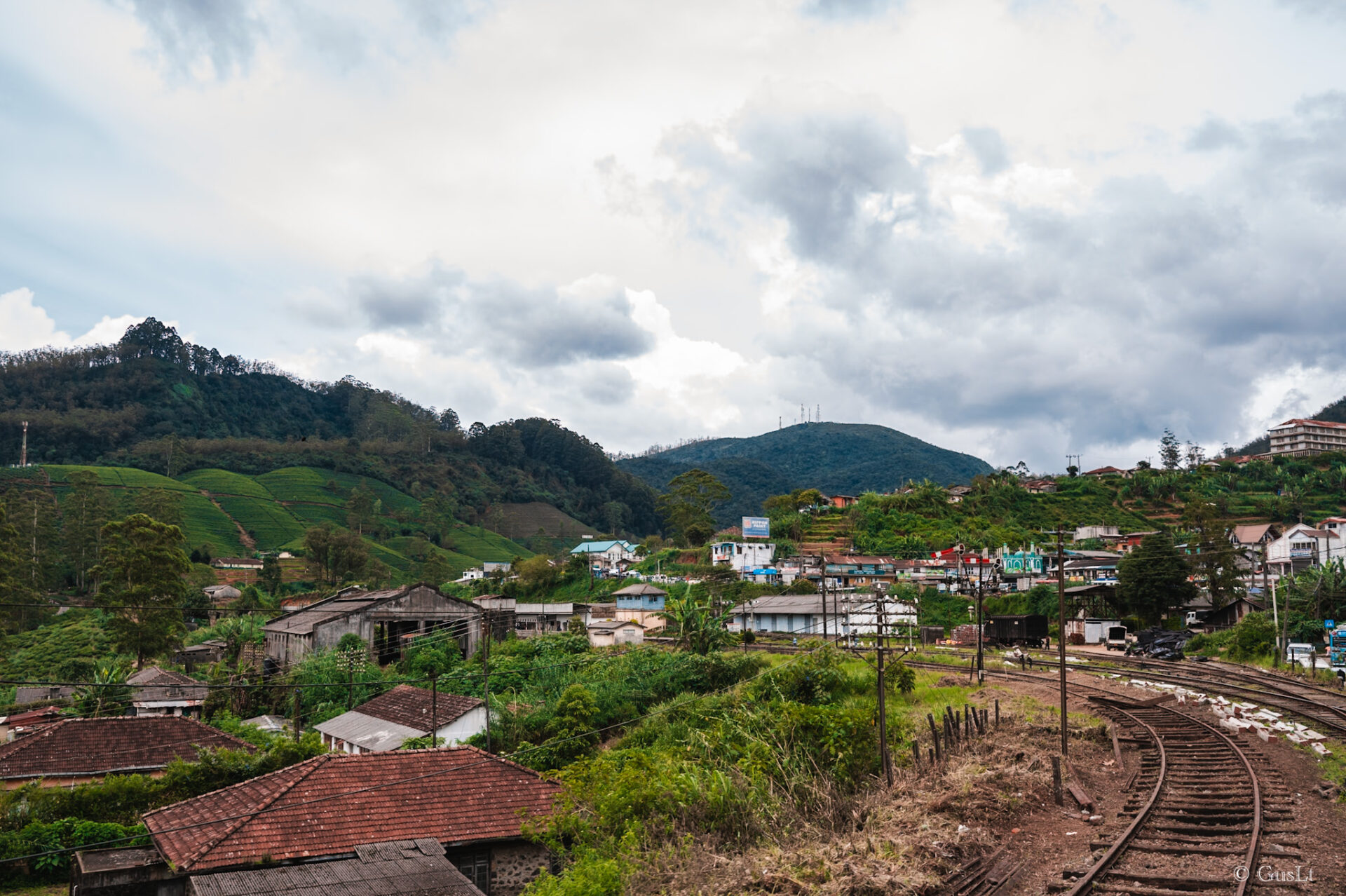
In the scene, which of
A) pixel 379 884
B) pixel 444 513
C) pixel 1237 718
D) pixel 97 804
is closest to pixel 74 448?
pixel 444 513

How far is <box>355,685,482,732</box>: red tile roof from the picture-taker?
93.7ft

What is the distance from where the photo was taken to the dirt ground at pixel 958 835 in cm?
1084

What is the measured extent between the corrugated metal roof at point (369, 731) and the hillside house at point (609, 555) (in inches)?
1762

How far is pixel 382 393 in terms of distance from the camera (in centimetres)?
18788

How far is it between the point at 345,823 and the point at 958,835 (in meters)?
12.6

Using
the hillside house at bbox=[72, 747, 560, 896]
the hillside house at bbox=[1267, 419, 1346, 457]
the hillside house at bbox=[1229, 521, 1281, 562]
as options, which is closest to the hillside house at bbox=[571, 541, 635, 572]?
the hillside house at bbox=[1229, 521, 1281, 562]

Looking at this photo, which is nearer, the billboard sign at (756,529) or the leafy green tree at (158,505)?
the leafy green tree at (158,505)

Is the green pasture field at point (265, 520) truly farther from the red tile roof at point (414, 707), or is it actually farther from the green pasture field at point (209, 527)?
the red tile roof at point (414, 707)

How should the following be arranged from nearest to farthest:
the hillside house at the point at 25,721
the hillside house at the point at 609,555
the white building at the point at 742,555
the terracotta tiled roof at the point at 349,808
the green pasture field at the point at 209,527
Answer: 1. the terracotta tiled roof at the point at 349,808
2. the hillside house at the point at 25,721
3. the white building at the point at 742,555
4. the hillside house at the point at 609,555
5. the green pasture field at the point at 209,527

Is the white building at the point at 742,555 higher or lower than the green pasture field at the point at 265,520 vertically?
lower

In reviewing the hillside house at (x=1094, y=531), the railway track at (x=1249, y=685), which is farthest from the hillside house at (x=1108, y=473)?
the railway track at (x=1249, y=685)

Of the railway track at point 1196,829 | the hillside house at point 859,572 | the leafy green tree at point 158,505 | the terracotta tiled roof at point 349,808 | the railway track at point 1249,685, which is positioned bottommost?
the terracotta tiled roof at point 349,808

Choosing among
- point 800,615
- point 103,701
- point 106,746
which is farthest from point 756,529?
point 106,746

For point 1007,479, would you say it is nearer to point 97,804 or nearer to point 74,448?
point 97,804
